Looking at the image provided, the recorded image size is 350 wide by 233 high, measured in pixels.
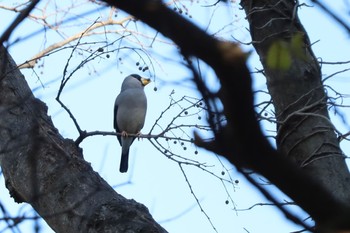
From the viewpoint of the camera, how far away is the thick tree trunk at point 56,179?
2598mm

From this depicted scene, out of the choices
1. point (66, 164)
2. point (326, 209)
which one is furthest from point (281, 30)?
point (326, 209)

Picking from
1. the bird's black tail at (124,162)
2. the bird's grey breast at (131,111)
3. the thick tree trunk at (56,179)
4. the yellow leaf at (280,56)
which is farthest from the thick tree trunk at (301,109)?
the bird's black tail at (124,162)

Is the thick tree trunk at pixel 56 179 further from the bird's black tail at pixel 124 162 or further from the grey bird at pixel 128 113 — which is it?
A: the bird's black tail at pixel 124 162

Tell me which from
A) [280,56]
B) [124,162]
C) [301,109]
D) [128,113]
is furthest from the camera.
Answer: [124,162]

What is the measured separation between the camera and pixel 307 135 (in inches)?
109

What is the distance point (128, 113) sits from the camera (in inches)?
284

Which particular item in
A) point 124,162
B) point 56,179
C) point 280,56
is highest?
point 124,162

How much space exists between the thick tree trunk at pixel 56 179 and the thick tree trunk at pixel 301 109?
0.67 metres

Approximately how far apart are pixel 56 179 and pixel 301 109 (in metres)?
1.05

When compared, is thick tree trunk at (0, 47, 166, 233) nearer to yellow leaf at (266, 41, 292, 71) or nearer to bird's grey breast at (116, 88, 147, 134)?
yellow leaf at (266, 41, 292, 71)

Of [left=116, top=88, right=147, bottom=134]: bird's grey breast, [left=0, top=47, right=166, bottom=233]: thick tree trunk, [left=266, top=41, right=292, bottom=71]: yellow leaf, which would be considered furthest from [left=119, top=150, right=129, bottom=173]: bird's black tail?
[left=266, top=41, right=292, bottom=71]: yellow leaf

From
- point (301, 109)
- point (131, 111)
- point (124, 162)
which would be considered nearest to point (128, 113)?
point (131, 111)

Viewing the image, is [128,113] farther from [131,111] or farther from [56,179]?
[56,179]

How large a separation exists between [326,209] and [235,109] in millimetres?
198
